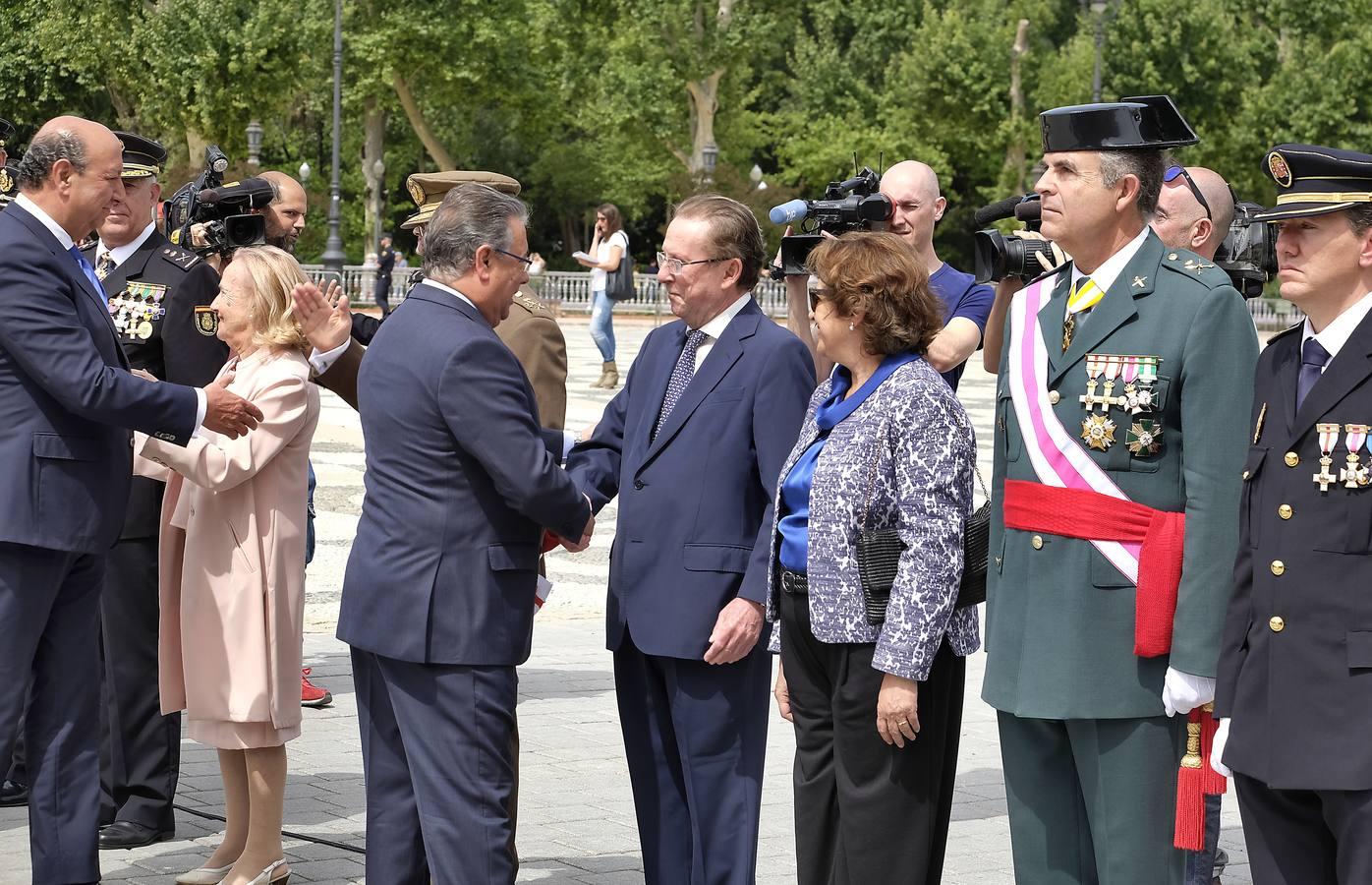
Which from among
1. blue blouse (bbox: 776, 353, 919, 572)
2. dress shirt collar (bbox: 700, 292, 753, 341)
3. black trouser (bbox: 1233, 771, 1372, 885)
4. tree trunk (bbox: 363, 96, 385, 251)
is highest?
tree trunk (bbox: 363, 96, 385, 251)

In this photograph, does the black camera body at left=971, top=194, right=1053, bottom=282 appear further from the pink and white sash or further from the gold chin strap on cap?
the gold chin strap on cap

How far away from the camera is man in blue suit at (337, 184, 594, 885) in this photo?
14.7 feet

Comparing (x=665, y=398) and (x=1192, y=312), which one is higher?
(x=1192, y=312)

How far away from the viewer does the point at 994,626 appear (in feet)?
13.9

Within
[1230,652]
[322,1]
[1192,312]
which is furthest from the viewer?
[322,1]

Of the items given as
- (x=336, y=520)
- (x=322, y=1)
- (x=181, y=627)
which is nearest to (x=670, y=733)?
(x=181, y=627)

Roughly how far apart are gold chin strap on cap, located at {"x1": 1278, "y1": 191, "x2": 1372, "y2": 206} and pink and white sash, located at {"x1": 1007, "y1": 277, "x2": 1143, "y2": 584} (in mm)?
581

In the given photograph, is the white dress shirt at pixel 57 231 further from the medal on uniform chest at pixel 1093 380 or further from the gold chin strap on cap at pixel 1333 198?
the gold chin strap on cap at pixel 1333 198

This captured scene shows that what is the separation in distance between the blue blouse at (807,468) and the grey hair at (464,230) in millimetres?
969

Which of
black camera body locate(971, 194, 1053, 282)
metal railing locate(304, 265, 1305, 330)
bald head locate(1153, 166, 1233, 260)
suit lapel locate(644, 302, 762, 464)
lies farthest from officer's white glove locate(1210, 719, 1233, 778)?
metal railing locate(304, 265, 1305, 330)

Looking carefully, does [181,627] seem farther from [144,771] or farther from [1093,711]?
[1093,711]

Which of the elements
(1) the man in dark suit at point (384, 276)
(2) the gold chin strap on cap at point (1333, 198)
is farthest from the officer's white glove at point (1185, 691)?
(1) the man in dark suit at point (384, 276)

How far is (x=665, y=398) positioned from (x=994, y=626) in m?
1.23

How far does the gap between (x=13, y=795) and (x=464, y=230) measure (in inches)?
128
